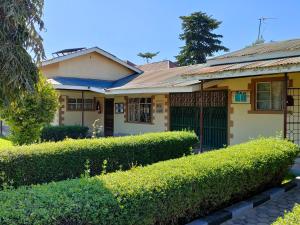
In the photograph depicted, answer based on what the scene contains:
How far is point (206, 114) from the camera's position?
13773 millimetres

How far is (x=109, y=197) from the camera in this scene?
3.89 meters

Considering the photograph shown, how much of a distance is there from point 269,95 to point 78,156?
740cm

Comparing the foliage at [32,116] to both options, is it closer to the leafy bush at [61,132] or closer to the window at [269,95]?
the leafy bush at [61,132]

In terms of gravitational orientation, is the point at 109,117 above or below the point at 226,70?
Result: below

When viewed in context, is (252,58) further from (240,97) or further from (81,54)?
(81,54)

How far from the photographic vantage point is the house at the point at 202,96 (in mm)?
10695

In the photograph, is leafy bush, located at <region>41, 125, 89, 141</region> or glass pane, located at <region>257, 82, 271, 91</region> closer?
glass pane, located at <region>257, 82, 271, 91</region>

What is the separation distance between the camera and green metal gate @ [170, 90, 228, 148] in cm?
1305

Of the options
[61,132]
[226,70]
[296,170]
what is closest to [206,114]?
[226,70]

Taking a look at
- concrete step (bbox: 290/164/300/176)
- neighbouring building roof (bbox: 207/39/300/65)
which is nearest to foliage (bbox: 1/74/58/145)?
neighbouring building roof (bbox: 207/39/300/65)

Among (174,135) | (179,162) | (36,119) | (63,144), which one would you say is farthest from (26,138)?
(179,162)

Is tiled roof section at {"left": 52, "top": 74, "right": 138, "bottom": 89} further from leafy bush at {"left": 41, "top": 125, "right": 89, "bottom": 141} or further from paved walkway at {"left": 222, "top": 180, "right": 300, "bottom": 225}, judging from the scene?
paved walkway at {"left": 222, "top": 180, "right": 300, "bottom": 225}

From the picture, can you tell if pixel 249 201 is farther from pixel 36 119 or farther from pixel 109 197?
pixel 36 119

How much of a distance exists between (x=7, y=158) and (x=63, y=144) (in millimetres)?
1304
